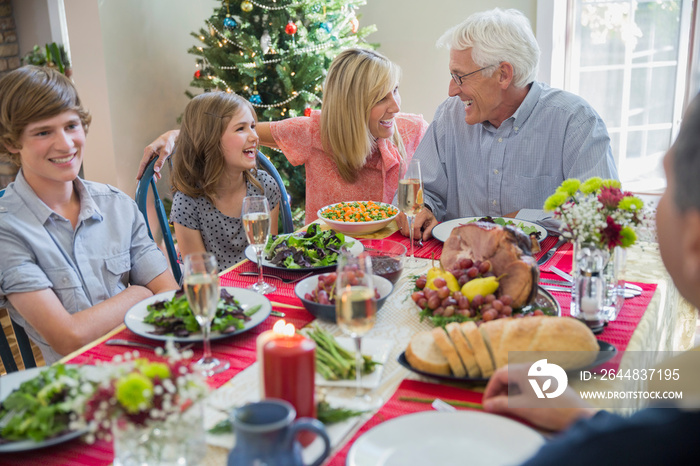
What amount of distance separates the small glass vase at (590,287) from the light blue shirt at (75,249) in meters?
1.17

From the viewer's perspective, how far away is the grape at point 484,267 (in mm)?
1337

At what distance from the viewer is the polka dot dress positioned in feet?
7.49

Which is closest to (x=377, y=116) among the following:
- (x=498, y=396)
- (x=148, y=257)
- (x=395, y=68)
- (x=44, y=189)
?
(x=395, y=68)

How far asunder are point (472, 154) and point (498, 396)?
64.8 inches

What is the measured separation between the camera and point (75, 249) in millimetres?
1622

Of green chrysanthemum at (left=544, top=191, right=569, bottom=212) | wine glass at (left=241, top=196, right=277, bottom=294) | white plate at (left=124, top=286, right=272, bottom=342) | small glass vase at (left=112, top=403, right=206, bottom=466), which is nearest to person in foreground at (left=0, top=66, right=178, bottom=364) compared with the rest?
white plate at (left=124, top=286, right=272, bottom=342)

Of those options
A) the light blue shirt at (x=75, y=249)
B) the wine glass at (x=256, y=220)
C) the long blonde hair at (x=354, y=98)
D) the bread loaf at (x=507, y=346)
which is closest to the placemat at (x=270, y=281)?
the wine glass at (x=256, y=220)

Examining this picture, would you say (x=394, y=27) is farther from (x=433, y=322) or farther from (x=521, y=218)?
(x=433, y=322)

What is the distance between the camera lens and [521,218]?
208cm

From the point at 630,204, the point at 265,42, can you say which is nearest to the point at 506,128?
the point at 630,204

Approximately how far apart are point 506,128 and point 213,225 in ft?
A: 3.99

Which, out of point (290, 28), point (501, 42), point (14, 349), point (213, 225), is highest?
point (290, 28)

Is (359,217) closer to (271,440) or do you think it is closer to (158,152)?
(158,152)

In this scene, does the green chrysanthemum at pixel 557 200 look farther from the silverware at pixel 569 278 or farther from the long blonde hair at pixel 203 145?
the long blonde hair at pixel 203 145
